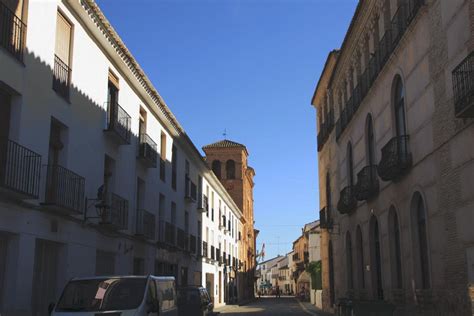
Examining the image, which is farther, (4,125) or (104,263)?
(104,263)

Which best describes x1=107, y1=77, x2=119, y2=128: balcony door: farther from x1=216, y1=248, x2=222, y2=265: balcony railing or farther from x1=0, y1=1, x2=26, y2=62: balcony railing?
x1=216, y1=248, x2=222, y2=265: balcony railing

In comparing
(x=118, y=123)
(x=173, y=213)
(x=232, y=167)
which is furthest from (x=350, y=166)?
(x=232, y=167)

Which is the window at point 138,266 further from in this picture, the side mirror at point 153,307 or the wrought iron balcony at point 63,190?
the side mirror at point 153,307

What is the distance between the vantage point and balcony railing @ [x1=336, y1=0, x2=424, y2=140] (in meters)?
17.0

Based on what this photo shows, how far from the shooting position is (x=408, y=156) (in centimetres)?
1727

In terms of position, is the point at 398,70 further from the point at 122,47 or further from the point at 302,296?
the point at 302,296

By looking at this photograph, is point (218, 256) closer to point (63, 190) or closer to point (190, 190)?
point (190, 190)

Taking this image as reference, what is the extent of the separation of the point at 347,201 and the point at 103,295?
17.2 m

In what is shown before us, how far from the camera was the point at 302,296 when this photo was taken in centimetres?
6062

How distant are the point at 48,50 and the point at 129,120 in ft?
22.6

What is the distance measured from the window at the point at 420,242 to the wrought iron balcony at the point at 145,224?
9.81m

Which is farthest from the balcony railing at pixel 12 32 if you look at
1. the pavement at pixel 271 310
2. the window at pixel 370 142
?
the pavement at pixel 271 310

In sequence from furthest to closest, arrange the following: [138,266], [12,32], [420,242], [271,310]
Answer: [271,310], [138,266], [420,242], [12,32]

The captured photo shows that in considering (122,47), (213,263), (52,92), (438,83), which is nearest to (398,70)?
(438,83)
